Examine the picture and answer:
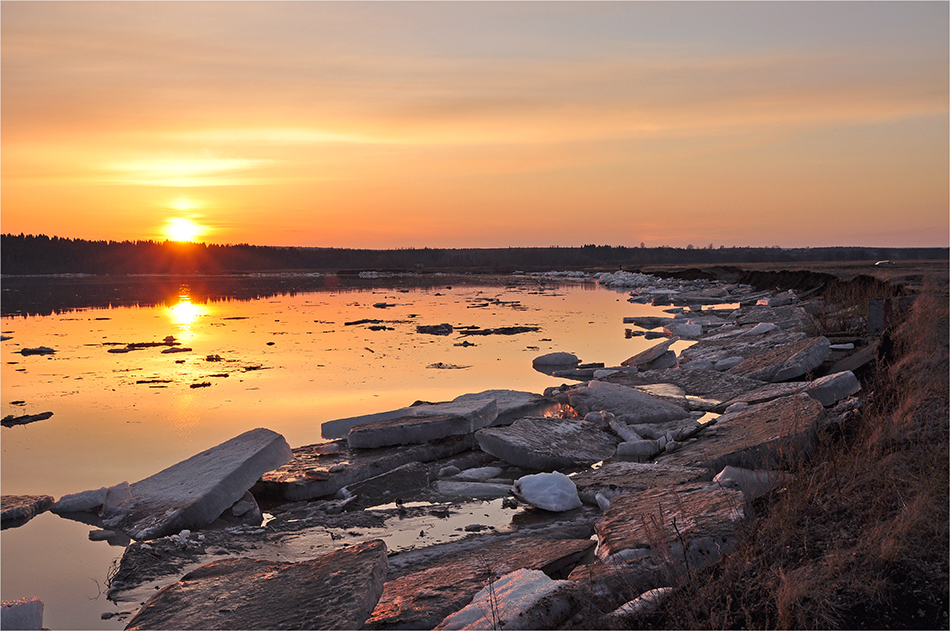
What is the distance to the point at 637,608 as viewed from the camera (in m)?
2.87

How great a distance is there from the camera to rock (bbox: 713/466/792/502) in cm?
408

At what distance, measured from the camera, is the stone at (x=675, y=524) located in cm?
342

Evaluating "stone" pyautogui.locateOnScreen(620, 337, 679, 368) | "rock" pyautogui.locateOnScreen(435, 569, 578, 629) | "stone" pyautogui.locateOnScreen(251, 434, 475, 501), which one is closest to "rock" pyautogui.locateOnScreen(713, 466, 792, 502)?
"rock" pyautogui.locateOnScreen(435, 569, 578, 629)

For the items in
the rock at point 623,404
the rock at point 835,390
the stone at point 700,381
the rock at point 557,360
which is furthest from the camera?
the rock at point 557,360

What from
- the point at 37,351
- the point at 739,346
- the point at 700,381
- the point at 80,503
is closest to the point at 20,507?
the point at 80,503

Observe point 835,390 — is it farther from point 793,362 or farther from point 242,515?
point 242,515

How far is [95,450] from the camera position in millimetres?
6891

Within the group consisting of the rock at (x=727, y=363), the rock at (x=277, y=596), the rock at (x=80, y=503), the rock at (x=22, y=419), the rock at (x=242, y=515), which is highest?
the rock at (x=727, y=363)

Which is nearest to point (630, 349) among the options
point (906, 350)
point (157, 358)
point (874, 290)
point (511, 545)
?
point (874, 290)

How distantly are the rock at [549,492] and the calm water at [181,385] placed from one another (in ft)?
9.42

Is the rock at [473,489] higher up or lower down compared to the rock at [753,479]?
lower down

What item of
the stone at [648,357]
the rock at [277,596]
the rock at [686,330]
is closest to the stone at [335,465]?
the rock at [277,596]

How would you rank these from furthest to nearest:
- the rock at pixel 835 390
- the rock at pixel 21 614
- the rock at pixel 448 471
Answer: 1. the rock at pixel 835 390
2. the rock at pixel 448 471
3. the rock at pixel 21 614

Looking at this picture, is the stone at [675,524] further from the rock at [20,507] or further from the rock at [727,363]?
the rock at [727,363]
